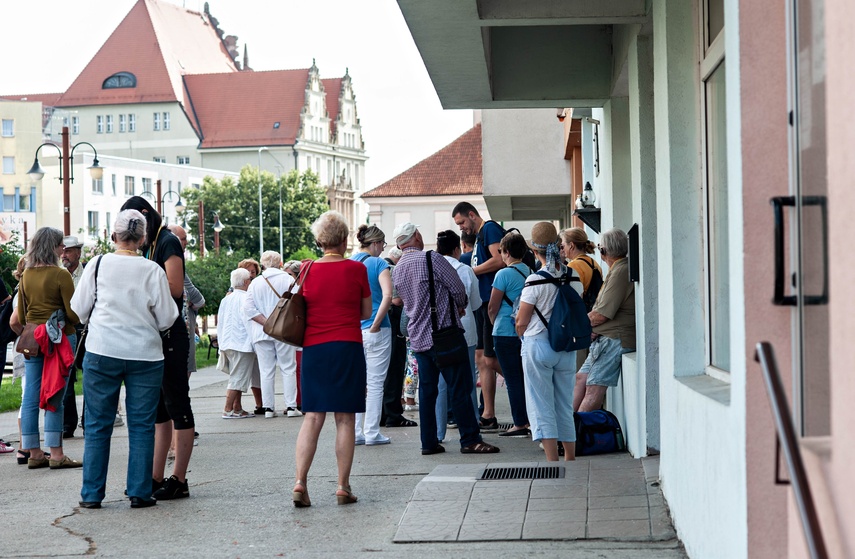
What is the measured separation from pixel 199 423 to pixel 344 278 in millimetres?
6584

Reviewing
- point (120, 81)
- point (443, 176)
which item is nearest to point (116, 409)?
point (443, 176)

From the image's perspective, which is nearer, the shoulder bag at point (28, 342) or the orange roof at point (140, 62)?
the shoulder bag at point (28, 342)

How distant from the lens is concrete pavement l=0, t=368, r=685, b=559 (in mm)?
6340

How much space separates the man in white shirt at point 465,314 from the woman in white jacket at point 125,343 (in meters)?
3.20

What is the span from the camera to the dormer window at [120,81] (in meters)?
126

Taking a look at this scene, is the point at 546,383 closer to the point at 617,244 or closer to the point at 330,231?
the point at 617,244

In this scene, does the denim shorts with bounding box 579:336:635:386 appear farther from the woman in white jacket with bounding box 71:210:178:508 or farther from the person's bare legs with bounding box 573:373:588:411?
the woman in white jacket with bounding box 71:210:178:508

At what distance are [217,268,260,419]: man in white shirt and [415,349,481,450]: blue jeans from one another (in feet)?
15.1

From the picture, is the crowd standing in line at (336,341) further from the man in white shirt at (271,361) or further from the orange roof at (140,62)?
the orange roof at (140,62)

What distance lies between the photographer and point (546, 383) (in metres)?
8.97

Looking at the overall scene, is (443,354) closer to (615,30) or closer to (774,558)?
(615,30)

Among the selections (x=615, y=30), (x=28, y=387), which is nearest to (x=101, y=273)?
(x=28, y=387)

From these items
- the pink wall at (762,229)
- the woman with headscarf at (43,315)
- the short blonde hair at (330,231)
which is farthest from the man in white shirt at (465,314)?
the pink wall at (762,229)

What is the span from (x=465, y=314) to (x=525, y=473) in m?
2.74
